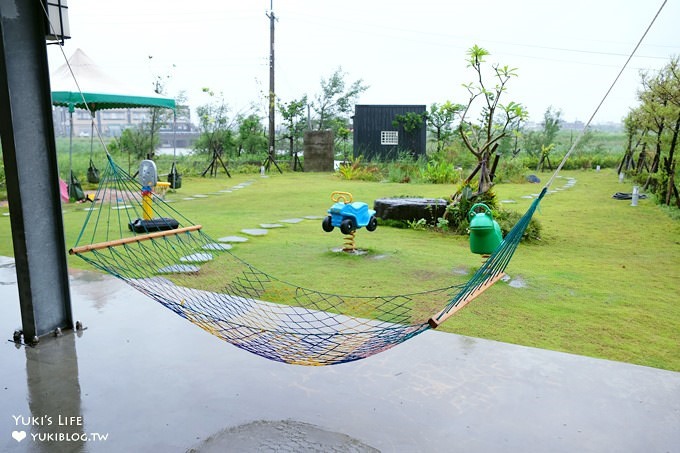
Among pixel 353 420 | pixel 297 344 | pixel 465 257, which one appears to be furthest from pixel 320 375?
pixel 465 257

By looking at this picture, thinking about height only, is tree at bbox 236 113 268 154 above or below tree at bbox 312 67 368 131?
below

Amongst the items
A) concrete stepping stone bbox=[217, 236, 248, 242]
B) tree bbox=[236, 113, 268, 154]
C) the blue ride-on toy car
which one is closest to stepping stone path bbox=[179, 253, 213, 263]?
concrete stepping stone bbox=[217, 236, 248, 242]

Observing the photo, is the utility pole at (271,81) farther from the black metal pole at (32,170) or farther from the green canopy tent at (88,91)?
the black metal pole at (32,170)

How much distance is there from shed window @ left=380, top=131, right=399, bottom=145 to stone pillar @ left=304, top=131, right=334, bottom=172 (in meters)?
1.55

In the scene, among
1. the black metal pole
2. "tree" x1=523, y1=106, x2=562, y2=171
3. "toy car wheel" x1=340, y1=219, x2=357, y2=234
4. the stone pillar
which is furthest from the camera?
"tree" x1=523, y1=106, x2=562, y2=171

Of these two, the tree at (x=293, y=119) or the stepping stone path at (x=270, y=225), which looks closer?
the stepping stone path at (x=270, y=225)

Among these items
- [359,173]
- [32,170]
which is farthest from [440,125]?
[32,170]

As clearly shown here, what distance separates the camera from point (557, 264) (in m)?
4.27

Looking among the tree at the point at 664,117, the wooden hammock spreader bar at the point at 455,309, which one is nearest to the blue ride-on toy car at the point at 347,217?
the wooden hammock spreader bar at the point at 455,309

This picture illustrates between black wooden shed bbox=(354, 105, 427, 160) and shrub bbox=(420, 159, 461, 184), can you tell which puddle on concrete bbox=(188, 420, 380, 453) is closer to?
shrub bbox=(420, 159, 461, 184)

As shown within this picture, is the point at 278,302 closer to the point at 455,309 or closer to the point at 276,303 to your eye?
the point at 276,303

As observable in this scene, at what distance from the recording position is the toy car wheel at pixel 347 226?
4.32 metres

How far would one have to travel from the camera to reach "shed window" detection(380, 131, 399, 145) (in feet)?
48.8

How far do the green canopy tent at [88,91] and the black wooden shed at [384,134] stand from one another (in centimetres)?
775
